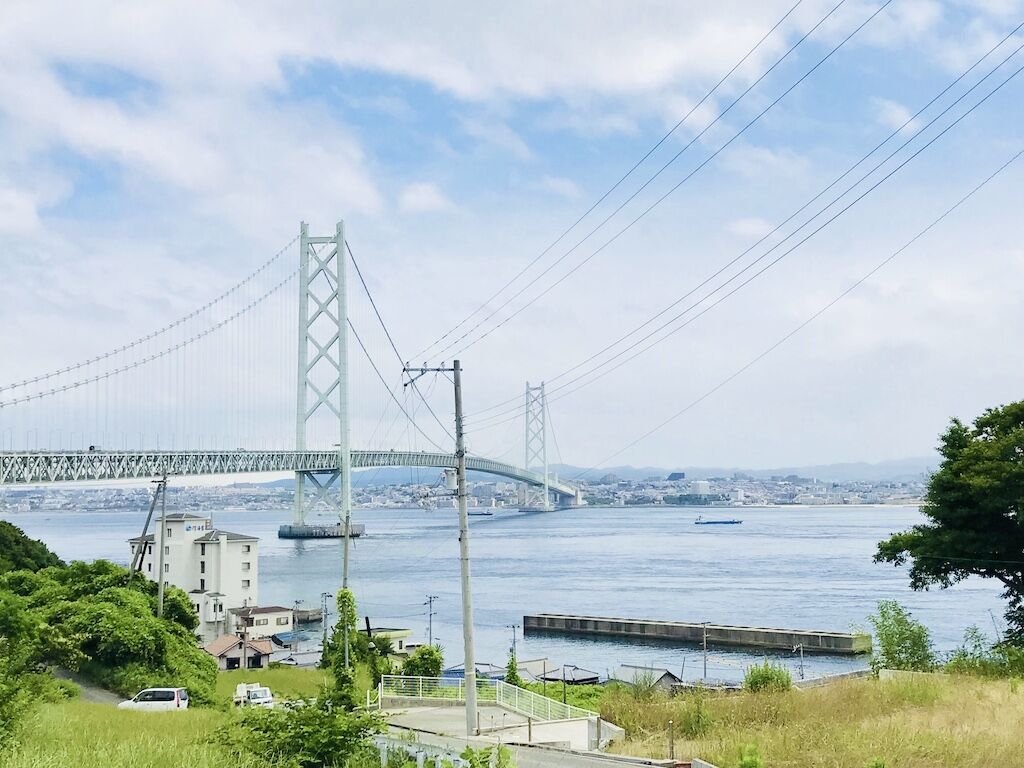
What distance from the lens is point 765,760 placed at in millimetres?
7711

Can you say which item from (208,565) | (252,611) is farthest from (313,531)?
(252,611)

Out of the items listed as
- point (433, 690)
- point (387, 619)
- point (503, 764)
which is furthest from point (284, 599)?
point (503, 764)

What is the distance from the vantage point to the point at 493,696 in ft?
48.0

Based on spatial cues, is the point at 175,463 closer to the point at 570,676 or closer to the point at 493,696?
the point at 570,676

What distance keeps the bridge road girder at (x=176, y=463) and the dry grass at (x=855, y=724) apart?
11.1 metres

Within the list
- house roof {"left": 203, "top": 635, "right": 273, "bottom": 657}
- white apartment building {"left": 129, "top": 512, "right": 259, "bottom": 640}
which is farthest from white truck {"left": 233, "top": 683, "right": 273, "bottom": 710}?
white apartment building {"left": 129, "top": 512, "right": 259, "bottom": 640}

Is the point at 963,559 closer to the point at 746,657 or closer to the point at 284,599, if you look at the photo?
the point at 746,657

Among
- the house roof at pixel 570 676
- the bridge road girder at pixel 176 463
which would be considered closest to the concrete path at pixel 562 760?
the bridge road girder at pixel 176 463

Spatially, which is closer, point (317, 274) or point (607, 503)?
point (317, 274)

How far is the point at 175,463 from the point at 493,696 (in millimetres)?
30153

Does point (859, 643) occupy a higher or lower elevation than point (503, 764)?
lower

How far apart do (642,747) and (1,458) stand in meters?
27.2

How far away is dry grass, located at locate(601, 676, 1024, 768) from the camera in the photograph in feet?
24.5

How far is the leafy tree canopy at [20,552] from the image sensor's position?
29.2 meters
